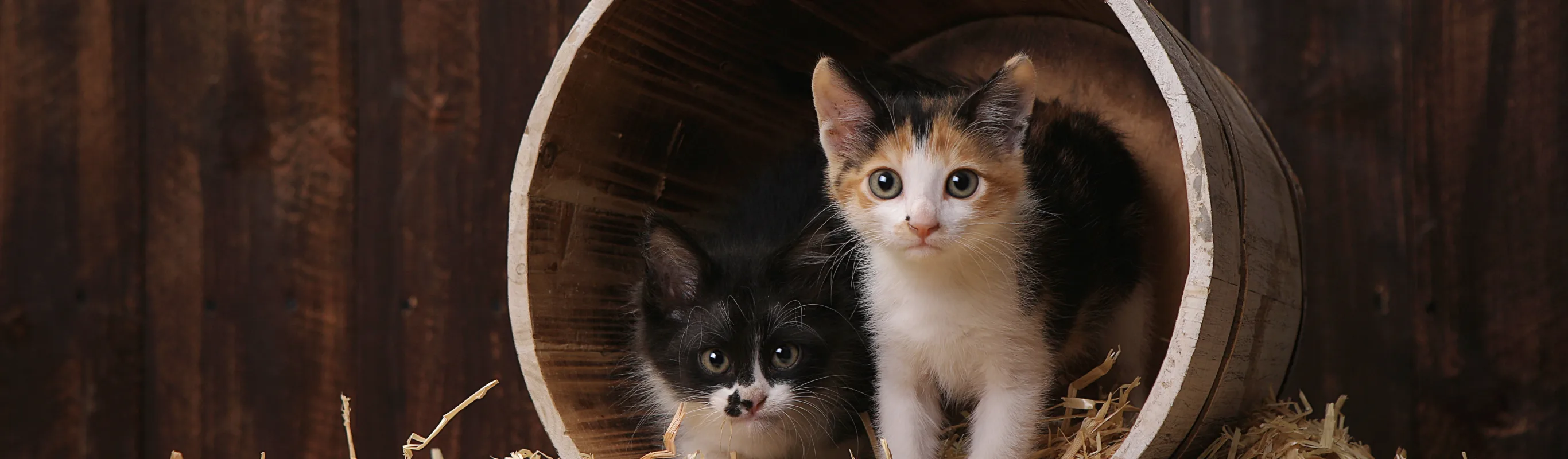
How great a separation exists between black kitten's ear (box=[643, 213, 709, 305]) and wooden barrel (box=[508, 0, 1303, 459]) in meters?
0.13

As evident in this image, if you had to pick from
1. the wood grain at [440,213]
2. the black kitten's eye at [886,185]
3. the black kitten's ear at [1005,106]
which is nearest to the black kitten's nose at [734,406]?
the black kitten's eye at [886,185]

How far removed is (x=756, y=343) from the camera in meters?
1.59

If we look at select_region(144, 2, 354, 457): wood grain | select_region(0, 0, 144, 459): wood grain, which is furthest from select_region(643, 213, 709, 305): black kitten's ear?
select_region(0, 0, 144, 459): wood grain

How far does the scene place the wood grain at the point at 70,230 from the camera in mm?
2500

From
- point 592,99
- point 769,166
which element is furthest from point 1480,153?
point 592,99

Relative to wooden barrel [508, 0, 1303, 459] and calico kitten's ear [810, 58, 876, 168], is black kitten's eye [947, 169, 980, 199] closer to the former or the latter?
calico kitten's ear [810, 58, 876, 168]

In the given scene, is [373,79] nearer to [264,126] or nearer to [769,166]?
[264,126]

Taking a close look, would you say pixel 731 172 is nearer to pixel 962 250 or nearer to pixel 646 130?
pixel 646 130

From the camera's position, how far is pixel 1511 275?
2.05 m

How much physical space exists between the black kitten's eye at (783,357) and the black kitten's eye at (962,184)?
0.34 meters

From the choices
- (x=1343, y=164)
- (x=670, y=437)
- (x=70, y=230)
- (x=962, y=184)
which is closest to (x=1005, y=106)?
(x=962, y=184)

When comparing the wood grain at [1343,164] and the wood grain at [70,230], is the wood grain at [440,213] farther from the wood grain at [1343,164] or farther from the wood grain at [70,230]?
the wood grain at [1343,164]

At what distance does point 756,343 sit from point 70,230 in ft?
5.89

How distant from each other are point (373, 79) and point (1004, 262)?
1.55 meters
